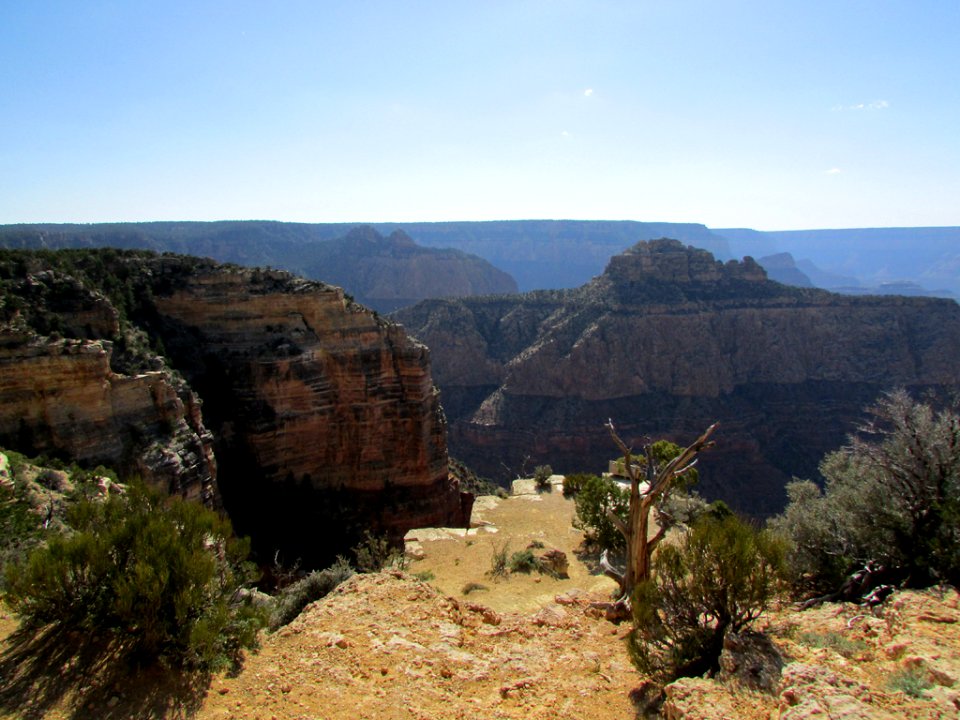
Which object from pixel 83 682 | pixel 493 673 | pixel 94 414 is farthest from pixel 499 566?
pixel 94 414

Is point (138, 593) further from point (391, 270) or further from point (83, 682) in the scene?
point (391, 270)

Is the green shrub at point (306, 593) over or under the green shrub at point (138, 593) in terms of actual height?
under

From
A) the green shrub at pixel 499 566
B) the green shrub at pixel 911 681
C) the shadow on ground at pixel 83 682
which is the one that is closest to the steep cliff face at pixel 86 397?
the green shrub at pixel 499 566

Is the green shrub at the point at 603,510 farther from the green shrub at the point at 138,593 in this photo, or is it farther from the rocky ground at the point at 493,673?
the green shrub at the point at 138,593

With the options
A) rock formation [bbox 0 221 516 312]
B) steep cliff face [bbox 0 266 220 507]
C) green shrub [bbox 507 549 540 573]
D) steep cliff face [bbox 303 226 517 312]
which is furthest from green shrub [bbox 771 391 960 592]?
steep cliff face [bbox 303 226 517 312]

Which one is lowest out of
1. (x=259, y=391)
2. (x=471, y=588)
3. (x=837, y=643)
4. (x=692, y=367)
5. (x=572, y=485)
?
(x=692, y=367)

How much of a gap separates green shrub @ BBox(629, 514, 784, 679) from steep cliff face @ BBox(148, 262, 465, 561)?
58.3 feet

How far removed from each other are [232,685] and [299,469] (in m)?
18.4

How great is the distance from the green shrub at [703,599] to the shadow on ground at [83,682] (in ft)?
17.8

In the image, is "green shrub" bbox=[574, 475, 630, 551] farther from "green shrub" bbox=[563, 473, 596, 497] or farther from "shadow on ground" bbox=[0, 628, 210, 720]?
"shadow on ground" bbox=[0, 628, 210, 720]

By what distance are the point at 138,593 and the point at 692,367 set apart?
65.3m

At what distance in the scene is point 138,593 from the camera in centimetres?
724

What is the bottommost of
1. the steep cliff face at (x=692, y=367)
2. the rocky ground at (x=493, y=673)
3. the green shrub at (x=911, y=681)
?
the steep cliff face at (x=692, y=367)

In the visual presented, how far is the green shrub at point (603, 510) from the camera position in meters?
18.4
